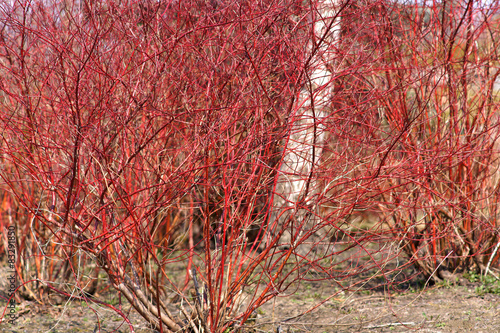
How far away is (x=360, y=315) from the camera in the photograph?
3623mm

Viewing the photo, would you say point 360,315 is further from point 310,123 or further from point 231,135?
point 231,135

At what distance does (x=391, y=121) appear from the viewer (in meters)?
3.81

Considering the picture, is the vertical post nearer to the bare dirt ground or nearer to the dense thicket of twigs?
the dense thicket of twigs

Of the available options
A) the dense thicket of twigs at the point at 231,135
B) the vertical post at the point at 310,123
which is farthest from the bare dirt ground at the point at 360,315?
the vertical post at the point at 310,123

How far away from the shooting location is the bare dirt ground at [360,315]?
3283 millimetres

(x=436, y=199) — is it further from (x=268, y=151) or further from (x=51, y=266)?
(x=51, y=266)

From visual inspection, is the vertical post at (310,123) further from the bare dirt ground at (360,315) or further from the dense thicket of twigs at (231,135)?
the bare dirt ground at (360,315)

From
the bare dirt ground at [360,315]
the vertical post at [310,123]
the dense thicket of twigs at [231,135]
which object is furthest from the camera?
the bare dirt ground at [360,315]

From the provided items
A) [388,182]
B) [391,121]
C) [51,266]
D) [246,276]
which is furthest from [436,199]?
[51,266]

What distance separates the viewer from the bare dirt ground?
3.28m

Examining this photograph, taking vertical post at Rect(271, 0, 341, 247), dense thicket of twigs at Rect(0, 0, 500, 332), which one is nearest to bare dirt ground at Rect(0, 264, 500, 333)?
dense thicket of twigs at Rect(0, 0, 500, 332)

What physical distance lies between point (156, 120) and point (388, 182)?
1.92 metres

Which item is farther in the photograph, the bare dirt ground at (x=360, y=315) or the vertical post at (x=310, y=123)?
the bare dirt ground at (x=360, y=315)

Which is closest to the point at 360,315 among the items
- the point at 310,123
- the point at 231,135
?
the point at 310,123
